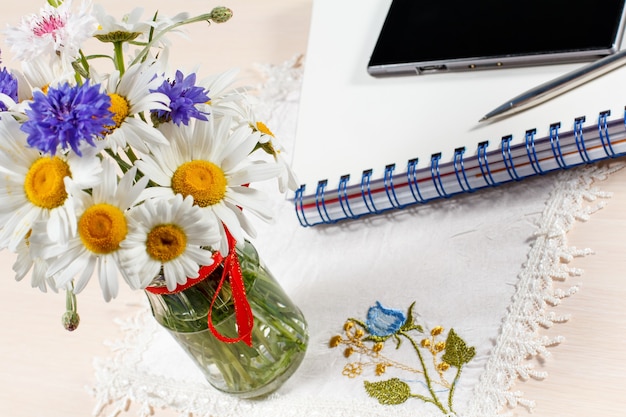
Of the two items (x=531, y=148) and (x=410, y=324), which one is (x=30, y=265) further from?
(x=531, y=148)

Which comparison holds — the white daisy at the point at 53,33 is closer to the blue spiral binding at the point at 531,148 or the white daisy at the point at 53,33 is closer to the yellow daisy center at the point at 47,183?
the yellow daisy center at the point at 47,183

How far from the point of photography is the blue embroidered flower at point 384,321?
69cm

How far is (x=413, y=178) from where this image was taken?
745 mm

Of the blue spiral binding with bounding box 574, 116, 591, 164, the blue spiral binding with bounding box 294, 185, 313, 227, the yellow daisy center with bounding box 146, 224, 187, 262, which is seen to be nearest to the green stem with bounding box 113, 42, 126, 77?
the yellow daisy center with bounding box 146, 224, 187, 262

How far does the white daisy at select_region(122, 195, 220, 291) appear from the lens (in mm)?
476

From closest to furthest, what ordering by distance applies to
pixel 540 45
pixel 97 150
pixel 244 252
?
pixel 97 150, pixel 244 252, pixel 540 45

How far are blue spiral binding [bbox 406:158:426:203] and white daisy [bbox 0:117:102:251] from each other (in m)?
0.36

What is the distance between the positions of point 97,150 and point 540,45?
469 mm

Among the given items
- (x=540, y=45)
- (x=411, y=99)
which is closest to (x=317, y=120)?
(x=411, y=99)

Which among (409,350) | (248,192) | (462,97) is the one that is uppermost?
(248,192)

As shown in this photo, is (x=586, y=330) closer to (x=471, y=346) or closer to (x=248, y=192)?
(x=471, y=346)

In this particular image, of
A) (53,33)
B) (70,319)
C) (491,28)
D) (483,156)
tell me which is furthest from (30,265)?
(491,28)

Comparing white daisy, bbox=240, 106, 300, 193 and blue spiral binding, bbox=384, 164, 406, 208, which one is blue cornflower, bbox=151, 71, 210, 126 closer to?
white daisy, bbox=240, 106, 300, 193

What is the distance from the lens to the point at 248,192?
0.51 meters
